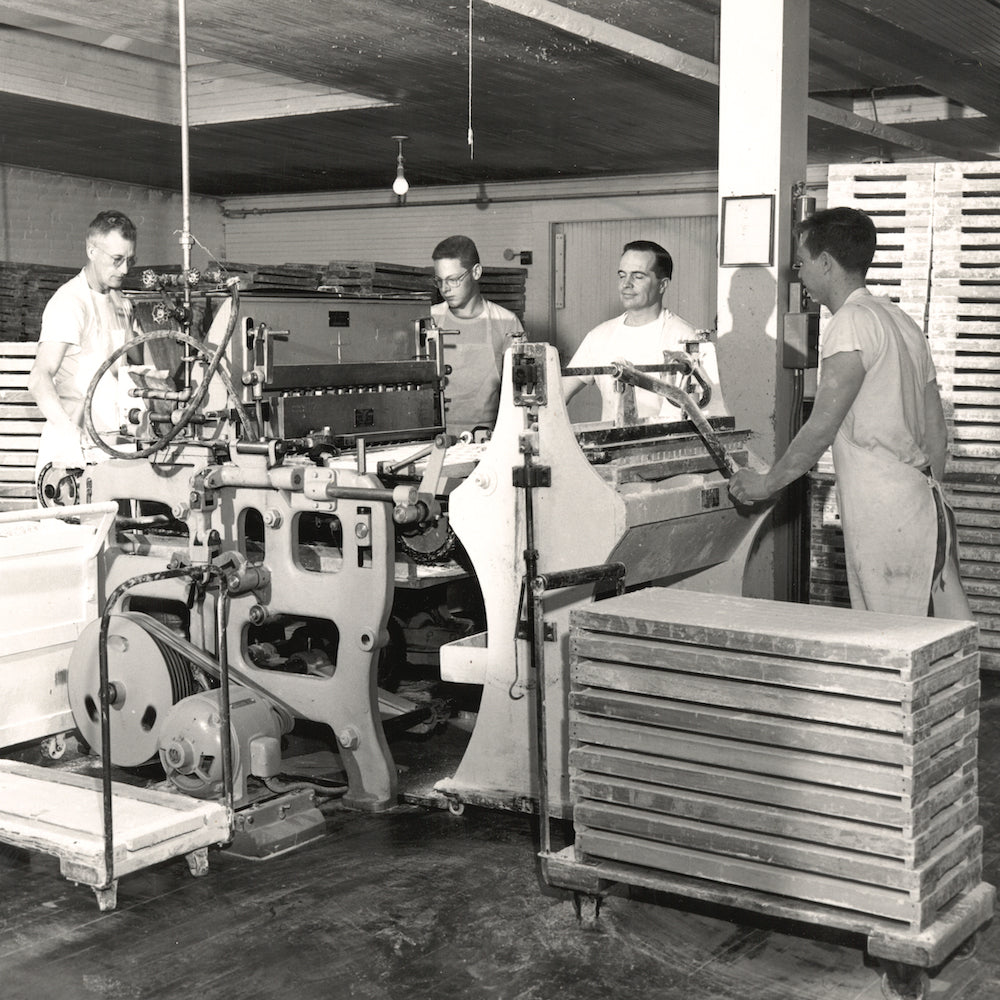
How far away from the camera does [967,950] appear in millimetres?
3178

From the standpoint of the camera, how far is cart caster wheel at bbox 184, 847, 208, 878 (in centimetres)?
371

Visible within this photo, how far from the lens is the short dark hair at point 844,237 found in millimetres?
4027

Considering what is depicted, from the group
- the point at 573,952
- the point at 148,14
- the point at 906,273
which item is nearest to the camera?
the point at 573,952

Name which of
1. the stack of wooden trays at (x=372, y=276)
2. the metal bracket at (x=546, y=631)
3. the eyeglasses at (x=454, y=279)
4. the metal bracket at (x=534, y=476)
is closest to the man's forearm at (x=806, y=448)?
the metal bracket at (x=534, y=476)

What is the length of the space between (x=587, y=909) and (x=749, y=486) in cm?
144

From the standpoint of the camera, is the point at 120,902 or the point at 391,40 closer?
the point at 120,902

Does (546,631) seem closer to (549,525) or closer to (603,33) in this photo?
(549,525)

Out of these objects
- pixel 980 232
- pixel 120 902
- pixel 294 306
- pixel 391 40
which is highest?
pixel 391 40

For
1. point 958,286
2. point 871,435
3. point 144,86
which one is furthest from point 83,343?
point 144,86

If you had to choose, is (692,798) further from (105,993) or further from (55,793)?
(55,793)

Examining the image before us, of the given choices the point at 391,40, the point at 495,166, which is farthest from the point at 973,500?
the point at 495,166

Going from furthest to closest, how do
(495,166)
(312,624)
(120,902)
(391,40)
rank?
(495,166) < (391,40) < (312,624) < (120,902)

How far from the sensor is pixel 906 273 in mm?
5980

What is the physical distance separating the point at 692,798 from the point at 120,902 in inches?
62.5
